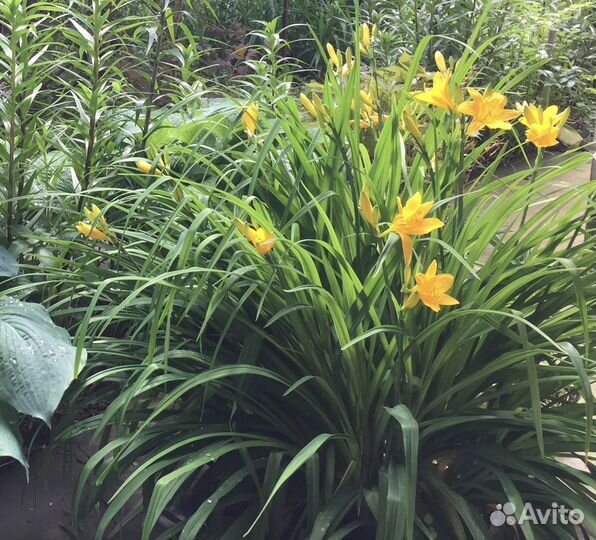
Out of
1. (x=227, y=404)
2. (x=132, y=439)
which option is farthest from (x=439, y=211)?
(x=132, y=439)

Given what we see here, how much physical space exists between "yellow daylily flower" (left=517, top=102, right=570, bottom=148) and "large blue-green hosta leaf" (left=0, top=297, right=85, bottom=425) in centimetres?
101

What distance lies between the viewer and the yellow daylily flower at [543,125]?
1373 mm

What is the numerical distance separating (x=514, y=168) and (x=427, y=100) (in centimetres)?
319

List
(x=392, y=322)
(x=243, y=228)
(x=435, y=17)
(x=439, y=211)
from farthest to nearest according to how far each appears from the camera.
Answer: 1. (x=435, y=17)
2. (x=439, y=211)
3. (x=392, y=322)
4. (x=243, y=228)

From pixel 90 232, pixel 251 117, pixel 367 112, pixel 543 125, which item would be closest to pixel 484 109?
pixel 543 125

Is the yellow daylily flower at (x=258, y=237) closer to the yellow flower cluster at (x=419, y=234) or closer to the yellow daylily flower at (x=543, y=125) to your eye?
the yellow flower cluster at (x=419, y=234)

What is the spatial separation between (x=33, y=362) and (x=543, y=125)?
1099 millimetres

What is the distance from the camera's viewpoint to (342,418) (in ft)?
4.61

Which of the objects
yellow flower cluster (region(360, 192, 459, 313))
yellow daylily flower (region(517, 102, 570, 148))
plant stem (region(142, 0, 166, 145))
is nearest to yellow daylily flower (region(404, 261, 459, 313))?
yellow flower cluster (region(360, 192, 459, 313))

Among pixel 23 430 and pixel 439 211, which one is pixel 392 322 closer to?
pixel 439 211

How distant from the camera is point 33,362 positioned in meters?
1.42

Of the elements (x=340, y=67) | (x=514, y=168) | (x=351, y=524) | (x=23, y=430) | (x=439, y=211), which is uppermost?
(x=340, y=67)

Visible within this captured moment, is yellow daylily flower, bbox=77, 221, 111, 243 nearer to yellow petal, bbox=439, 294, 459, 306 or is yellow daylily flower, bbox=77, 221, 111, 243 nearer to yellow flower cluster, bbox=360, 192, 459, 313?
yellow flower cluster, bbox=360, 192, 459, 313

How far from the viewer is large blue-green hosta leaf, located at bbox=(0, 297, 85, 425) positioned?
4.52 feet
